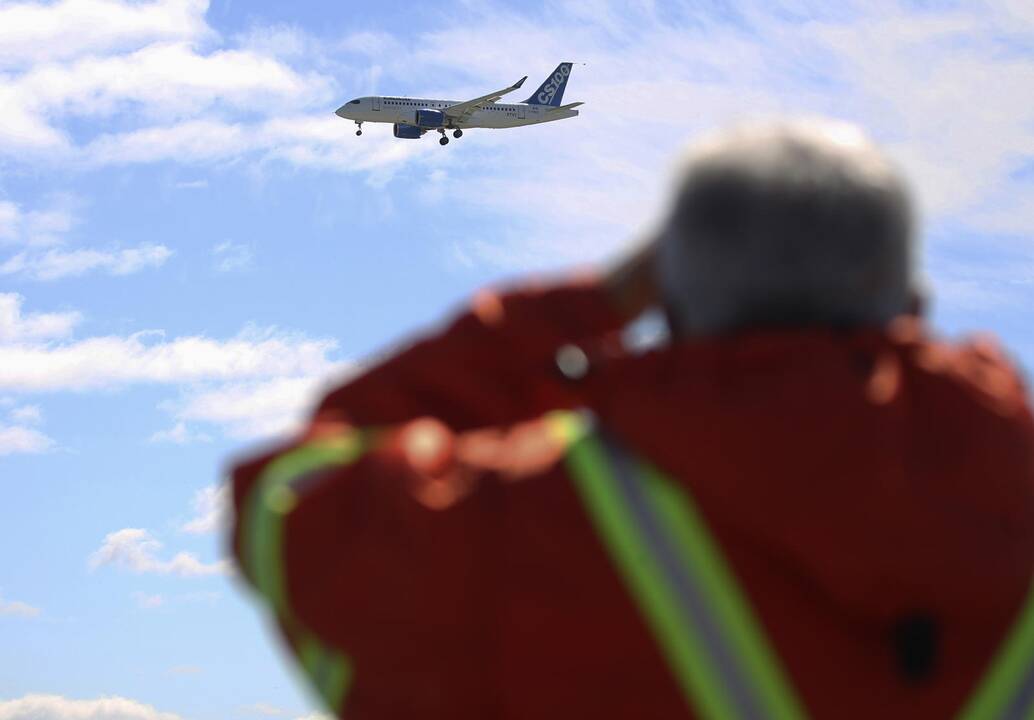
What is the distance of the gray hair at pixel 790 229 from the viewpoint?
1.49 metres

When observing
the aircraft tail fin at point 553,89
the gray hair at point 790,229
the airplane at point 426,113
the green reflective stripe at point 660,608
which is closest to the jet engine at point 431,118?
the airplane at point 426,113

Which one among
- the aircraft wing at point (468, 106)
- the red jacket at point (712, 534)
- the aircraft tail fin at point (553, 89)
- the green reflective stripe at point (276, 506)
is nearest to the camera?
the red jacket at point (712, 534)

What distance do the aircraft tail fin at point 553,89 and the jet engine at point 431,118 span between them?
Result: 1592 centimetres

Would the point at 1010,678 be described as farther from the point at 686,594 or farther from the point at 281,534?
the point at 281,534

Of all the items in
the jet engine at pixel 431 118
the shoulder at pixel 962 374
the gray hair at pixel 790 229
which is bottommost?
the jet engine at pixel 431 118

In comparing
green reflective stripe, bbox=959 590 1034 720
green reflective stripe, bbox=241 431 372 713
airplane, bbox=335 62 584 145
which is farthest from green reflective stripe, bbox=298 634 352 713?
airplane, bbox=335 62 584 145

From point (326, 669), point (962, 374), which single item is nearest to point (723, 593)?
point (962, 374)

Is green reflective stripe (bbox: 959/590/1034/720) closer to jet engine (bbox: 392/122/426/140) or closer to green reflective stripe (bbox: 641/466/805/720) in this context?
green reflective stripe (bbox: 641/466/805/720)

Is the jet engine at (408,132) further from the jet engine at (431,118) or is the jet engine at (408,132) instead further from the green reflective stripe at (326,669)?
the green reflective stripe at (326,669)

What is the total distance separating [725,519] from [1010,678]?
16.0 inches

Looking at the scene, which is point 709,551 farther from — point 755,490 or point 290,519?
point 290,519

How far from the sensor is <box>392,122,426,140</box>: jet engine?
78.5m

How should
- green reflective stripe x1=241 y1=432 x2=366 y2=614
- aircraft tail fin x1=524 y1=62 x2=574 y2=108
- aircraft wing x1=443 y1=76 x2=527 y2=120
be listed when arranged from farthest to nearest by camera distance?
aircraft tail fin x1=524 y1=62 x2=574 y2=108
aircraft wing x1=443 y1=76 x2=527 y2=120
green reflective stripe x1=241 y1=432 x2=366 y2=614

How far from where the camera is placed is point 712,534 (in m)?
1.46
